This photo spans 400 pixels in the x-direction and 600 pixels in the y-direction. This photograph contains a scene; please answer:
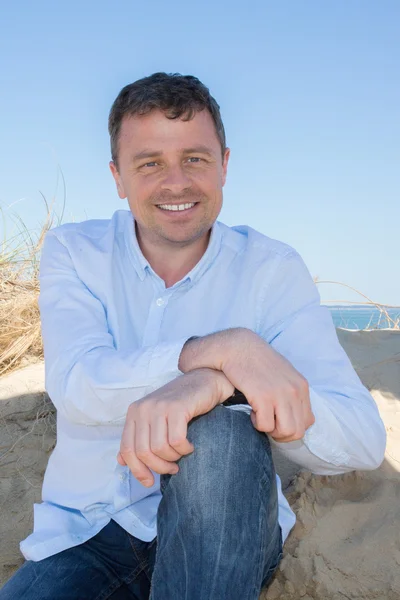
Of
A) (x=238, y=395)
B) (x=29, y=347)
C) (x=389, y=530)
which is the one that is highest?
(x=238, y=395)

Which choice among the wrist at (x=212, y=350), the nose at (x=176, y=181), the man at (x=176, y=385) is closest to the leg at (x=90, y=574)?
the man at (x=176, y=385)

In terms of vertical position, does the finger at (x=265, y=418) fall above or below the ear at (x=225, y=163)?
below

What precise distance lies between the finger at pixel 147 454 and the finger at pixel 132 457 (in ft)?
0.05

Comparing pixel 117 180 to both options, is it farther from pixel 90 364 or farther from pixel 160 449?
pixel 160 449

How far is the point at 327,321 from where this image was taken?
205 cm

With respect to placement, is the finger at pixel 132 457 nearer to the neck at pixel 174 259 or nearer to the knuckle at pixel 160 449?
the knuckle at pixel 160 449

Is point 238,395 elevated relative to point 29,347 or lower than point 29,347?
elevated

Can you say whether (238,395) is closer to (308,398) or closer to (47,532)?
(308,398)

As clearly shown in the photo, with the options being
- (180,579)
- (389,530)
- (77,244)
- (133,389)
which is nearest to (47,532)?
(133,389)

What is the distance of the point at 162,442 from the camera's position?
1456mm

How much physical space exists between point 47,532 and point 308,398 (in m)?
1.01

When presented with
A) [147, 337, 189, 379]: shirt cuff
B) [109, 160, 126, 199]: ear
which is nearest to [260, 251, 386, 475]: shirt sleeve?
[147, 337, 189, 379]: shirt cuff

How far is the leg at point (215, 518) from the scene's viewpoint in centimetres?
139

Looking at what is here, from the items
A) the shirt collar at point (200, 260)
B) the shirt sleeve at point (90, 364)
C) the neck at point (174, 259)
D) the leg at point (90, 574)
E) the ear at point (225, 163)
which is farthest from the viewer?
the ear at point (225, 163)
